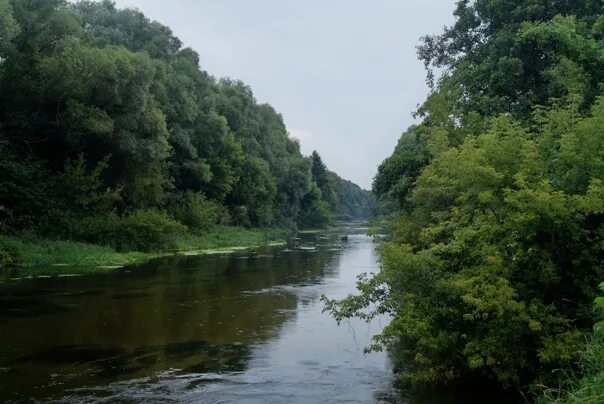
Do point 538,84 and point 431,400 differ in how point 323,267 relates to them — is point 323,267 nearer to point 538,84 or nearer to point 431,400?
point 538,84

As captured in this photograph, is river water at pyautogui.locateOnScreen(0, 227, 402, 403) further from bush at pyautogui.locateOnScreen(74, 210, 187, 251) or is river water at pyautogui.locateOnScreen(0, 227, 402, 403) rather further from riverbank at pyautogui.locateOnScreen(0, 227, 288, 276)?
bush at pyautogui.locateOnScreen(74, 210, 187, 251)

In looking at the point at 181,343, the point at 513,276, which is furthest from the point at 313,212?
the point at 513,276

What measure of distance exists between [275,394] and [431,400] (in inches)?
106

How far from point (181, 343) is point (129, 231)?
70.5ft

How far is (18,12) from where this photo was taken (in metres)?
30.8

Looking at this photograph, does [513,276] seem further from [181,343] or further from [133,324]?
[133,324]

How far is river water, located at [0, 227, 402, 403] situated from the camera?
10375mm

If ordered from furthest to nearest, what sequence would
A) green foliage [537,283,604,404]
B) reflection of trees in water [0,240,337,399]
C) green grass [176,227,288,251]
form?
green grass [176,227,288,251]
reflection of trees in water [0,240,337,399]
green foliage [537,283,604,404]

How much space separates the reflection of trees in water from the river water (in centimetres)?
3

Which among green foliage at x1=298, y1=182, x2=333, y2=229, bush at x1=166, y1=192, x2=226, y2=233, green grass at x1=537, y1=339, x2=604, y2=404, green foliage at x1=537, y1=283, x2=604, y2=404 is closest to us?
green grass at x1=537, y1=339, x2=604, y2=404

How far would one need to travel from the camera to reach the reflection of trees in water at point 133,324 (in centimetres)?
1163

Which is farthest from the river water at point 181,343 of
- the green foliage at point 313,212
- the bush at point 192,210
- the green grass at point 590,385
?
the green foliage at point 313,212

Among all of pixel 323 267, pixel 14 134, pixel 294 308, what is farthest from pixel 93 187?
pixel 294 308

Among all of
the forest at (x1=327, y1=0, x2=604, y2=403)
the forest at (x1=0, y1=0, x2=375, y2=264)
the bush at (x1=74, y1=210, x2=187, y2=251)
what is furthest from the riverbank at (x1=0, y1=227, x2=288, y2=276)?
the forest at (x1=327, y1=0, x2=604, y2=403)
